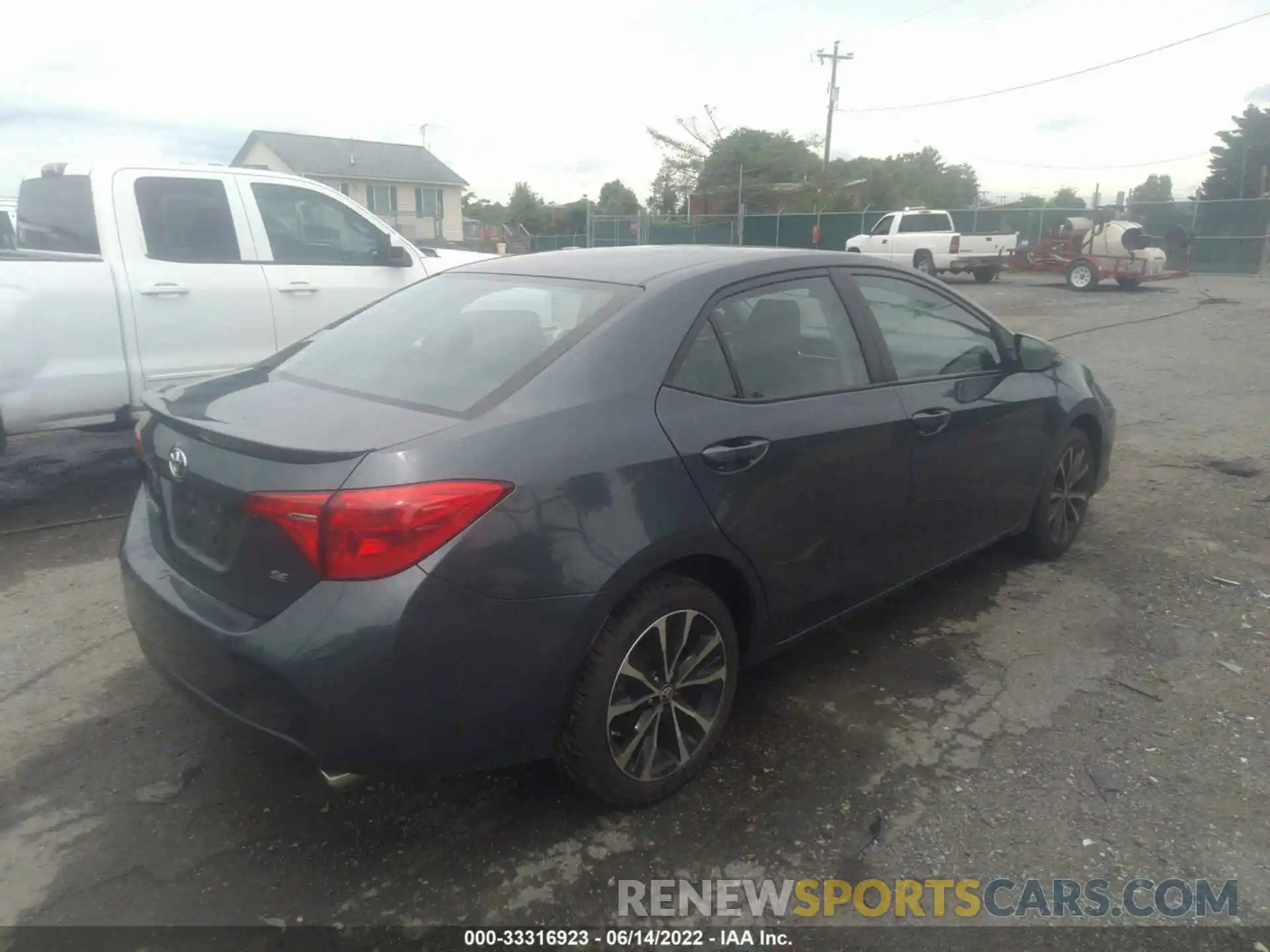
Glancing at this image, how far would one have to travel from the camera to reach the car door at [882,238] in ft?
83.9

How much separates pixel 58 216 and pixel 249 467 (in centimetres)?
476

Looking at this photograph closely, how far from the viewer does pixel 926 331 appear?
3939 mm

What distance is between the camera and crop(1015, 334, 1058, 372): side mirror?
4.30 meters

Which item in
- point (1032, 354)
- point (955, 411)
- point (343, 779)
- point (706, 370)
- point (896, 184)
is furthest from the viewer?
point (896, 184)

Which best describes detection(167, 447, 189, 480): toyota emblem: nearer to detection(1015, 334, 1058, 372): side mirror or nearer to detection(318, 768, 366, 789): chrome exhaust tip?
detection(318, 768, 366, 789): chrome exhaust tip

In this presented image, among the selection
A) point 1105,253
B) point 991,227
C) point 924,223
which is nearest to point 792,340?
point 1105,253

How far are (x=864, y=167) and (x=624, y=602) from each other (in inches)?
1827

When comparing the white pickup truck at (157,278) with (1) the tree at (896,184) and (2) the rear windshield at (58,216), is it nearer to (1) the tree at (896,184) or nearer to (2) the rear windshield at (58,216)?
(2) the rear windshield at (58,216)

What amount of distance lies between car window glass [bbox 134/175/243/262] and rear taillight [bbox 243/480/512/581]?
14.1 ft

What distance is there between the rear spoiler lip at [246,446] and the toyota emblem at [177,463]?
0.18 feet

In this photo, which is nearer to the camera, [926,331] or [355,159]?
[926,331]

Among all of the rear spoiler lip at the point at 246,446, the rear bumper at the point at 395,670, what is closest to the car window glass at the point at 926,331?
the rear bumper at the point at 395,670

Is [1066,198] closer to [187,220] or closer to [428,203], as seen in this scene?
[428,203]

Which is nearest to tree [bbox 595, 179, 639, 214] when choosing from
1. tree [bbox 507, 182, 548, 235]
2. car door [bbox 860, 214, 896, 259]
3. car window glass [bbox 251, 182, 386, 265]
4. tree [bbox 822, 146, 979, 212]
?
tree [bbox 507, 182, 548, 235]
